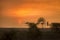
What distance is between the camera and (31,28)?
305 centimetres

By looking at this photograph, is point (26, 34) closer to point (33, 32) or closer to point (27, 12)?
point (33, 32)

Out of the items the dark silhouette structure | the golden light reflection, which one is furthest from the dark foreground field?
the golden light reflection

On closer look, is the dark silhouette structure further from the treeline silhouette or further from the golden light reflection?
the golden light reflection

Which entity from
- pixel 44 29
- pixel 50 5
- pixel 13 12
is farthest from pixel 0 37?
pixel 50 5

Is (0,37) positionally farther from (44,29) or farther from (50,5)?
(50,5)

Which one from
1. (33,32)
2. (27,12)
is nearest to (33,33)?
(33,32)

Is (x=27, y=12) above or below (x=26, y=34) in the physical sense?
above

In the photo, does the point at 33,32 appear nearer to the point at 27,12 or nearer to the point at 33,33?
the point at 33,33

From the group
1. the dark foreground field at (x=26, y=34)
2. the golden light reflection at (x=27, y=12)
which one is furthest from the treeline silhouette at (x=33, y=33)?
the golden light reflection at (x=27, y=12)

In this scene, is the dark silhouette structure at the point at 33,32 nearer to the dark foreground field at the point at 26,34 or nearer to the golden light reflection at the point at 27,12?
the dark foreground field at the point at 26,34

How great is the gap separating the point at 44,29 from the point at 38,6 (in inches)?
13.4

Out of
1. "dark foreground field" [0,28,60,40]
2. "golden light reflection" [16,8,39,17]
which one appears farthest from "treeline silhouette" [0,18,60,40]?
"golden light reflection" [16,8,39,17]

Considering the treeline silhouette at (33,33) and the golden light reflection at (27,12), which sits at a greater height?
the golden light reflection at (27,12)

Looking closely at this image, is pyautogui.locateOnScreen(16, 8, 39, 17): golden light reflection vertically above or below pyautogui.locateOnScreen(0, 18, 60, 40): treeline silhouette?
above
